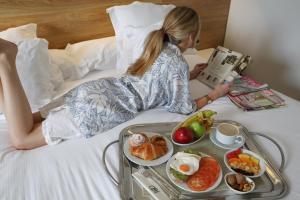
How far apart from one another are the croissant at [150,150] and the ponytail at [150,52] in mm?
389

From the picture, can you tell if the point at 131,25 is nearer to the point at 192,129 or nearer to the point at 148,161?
the point at 192,129

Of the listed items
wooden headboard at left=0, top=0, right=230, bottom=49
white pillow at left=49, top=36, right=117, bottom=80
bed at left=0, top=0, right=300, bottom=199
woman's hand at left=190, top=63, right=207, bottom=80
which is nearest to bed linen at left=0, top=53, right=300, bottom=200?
bed at left=0, top=0, right=300, bottom=199

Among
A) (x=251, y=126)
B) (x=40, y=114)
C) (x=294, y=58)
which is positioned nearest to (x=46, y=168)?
(x=40, y=114)

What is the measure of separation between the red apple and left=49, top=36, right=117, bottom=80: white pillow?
76 cm

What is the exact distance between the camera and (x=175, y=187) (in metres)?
0.97

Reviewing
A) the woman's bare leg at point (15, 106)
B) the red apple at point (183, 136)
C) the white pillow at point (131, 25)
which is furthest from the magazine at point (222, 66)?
the woman's bare leg at point (15, 106)

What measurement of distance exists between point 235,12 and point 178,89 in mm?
1285

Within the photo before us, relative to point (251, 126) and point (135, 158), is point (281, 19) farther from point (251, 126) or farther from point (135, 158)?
point (135, 158)

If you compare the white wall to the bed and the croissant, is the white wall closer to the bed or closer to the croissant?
the bed

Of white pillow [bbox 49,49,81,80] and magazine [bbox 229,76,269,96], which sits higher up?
white pillow [bbox 49,49,81,80]

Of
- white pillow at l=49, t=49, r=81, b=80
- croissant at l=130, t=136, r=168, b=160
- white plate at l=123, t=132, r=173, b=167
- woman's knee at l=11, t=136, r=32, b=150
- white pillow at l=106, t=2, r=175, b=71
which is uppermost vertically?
white pillow at l=106, t=2, r=175, b=71

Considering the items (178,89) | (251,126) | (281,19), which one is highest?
(281,19)

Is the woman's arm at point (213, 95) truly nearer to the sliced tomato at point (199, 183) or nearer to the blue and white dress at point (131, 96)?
the blue and white dress at point (131, 96)

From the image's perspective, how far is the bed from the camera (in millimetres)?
973
